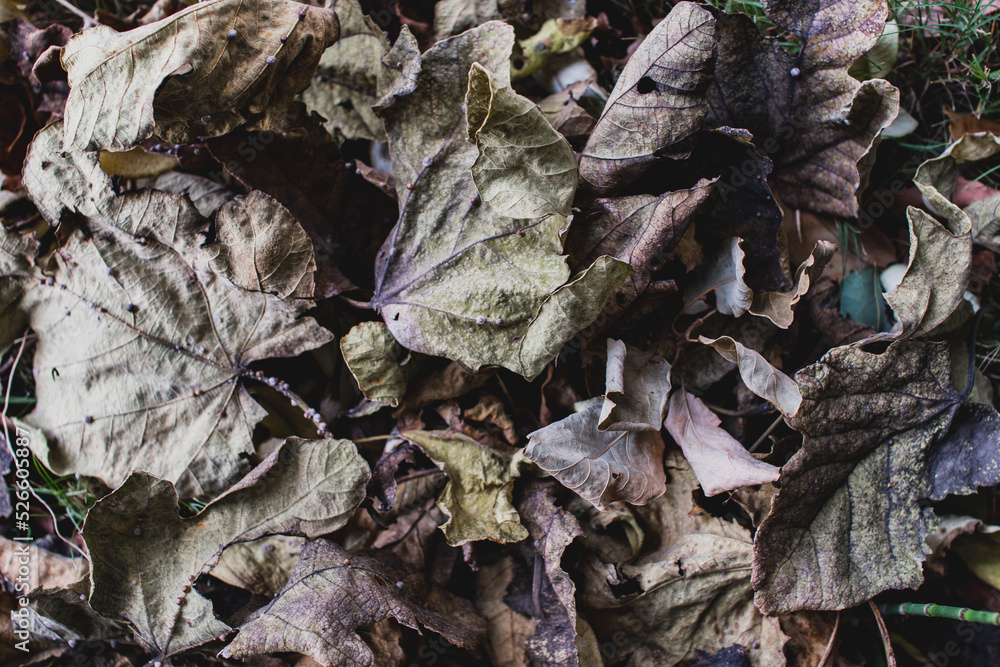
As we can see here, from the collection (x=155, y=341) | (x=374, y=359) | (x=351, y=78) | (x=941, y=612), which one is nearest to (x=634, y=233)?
(x=374, y=359)

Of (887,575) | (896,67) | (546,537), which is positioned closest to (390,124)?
(546,537)

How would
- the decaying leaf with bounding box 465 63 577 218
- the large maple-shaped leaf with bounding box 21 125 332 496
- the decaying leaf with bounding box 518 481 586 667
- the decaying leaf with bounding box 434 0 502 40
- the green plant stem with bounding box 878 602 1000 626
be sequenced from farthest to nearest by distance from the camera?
the decaying leaf with bounding box 434 0 502 40, the large maple-shaped leaf with bounding box 21 125 332 496, the decaying leaf with bounding box 518 481 586 667, the green plant stem with bounding box 878 602 1000 626, the decaying leaf with bounding box 465 63 577 218

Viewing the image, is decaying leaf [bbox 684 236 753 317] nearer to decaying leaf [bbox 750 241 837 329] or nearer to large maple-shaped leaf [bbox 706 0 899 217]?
decaying leaf [bbox 750 241 837 329]

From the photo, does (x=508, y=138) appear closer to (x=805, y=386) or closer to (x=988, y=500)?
(x=805, y=386)

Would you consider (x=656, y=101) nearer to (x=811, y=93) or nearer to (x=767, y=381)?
(x=811, y=93)

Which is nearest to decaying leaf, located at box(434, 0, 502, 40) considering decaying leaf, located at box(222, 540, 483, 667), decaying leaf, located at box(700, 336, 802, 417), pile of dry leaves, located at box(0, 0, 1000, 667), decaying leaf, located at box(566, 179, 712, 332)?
pile of dry leaves, located at box(0, 0, 1000, 667)

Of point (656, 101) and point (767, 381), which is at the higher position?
point (656, 101)
